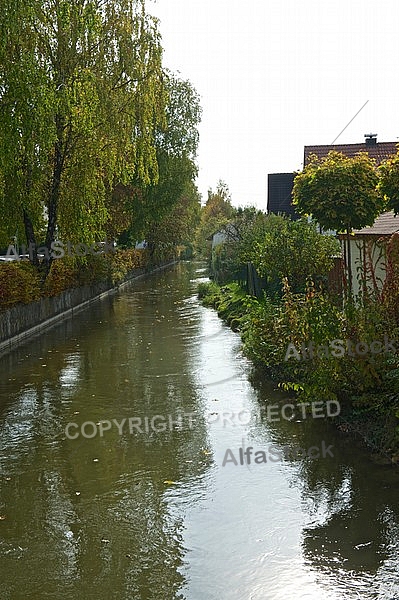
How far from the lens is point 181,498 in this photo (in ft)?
25.3

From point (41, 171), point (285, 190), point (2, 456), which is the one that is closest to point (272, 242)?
point (41, 171)

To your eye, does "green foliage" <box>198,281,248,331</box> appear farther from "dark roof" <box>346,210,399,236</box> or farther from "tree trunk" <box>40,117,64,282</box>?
"tree trunk" <box>40,117,64,282</box>

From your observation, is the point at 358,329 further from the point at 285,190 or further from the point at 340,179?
the point at 285,190

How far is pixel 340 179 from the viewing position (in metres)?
11.4

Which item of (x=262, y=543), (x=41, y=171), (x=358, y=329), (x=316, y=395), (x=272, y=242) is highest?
(x=41, y=171)

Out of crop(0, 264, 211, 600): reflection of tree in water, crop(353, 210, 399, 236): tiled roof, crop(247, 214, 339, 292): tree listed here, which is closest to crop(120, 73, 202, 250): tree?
crop(247, 214, 339, 292): tree

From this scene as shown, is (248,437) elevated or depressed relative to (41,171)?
depressed

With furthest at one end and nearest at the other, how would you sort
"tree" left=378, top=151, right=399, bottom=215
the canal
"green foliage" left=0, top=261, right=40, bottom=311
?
"green foliage" left=0, top=261, right=40, bottom=311 < "tree" left=378, top=151, right=399, bottom=215 < the canal

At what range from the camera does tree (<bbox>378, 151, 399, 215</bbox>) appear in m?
9.66

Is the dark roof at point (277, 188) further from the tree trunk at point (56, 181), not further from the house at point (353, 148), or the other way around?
the tree trunk at point (56, 181)

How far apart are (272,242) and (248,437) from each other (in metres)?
9.32

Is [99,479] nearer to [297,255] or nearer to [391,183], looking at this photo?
[391,183]

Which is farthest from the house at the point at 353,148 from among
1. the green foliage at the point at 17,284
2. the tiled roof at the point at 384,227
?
the tiled roof at the point at 384,227

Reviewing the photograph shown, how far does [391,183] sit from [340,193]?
67.0 inches
